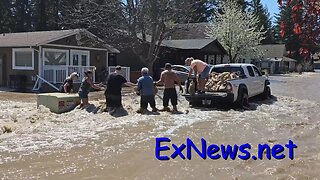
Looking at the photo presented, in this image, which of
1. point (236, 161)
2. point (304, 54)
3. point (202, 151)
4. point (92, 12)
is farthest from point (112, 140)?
point (92, 12)

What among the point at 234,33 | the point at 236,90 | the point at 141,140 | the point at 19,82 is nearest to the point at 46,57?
the point at 19,82

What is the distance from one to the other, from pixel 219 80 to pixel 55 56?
13.8 m

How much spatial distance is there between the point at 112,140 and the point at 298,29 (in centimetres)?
612

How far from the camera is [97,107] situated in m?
12.8

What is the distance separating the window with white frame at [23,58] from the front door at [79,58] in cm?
265

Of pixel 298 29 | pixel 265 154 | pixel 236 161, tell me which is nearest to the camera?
pixel 298 29

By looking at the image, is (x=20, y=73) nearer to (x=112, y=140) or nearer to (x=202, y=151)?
(x=112, y=140)

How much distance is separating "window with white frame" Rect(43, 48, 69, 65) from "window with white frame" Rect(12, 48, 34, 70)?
2.65ft

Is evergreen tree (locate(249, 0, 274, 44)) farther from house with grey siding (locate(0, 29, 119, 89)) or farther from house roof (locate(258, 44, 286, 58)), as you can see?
house with grey siding (locate(0, 29, 119, 89))

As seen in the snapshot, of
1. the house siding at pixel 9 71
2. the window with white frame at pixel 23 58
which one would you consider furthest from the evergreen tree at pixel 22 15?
→ the window with white frame at pixel 23 58

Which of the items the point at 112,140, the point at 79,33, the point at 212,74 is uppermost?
the point at 79,33

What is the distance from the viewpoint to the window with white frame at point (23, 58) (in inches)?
958

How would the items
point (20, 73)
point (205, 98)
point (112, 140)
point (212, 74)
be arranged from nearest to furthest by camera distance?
point (112, 140) → point (205, 98) → point (212, 74) → point (20, 73)

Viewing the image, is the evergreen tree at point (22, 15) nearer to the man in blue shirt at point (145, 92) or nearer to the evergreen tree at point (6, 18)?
the evergreen tree at point (6, 18)
